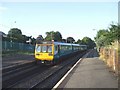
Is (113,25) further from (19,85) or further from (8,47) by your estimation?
(8,47)

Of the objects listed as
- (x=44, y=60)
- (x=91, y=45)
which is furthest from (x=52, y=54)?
(x=91, y=45)

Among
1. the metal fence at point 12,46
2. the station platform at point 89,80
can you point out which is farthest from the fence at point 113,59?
the metal fence at point 12,46

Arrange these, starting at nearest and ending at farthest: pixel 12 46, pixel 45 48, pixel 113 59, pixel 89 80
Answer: pixel 89 80 → pixel 113 59 → pixel 45 48 → pixel 12 46

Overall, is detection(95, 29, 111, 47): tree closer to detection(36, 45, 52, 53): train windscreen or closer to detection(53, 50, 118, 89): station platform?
detection(36, 45, 52, 53): train windscreen

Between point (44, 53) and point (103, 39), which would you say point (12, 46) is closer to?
point (103, 39)

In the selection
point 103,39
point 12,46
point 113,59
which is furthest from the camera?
point 12,46

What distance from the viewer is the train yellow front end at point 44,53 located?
2969 centimetres

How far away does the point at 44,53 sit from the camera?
29953 mm

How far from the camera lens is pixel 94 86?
13.4m

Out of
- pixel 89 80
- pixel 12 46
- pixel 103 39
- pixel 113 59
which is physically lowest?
pixel 89 80

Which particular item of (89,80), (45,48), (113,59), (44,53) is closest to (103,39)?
(45,48)

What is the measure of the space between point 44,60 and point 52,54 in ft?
3.22

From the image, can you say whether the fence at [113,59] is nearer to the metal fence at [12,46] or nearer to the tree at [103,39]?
the tree at [103,39]

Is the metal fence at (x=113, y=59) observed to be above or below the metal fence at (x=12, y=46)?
below
